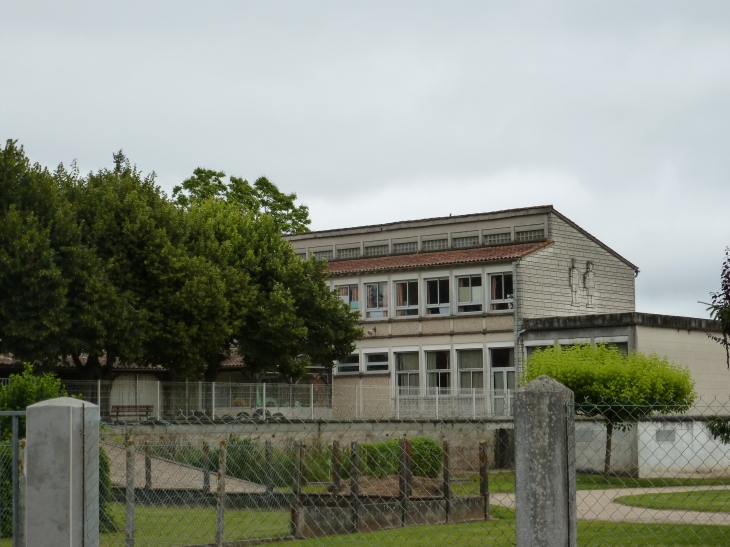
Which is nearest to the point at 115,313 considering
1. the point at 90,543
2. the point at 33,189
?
the point at 33,189

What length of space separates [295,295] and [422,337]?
757 centimetres

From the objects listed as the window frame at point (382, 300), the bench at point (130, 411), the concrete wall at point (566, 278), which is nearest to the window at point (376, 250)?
the window frame at point (382, 300)

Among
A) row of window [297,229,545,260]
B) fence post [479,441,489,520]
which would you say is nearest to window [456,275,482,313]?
row of window [297,229,545,260]

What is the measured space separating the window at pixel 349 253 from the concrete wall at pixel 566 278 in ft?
36.7

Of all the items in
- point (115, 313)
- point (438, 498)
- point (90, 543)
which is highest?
point (115, 313)

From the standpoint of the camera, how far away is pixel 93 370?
134 feet

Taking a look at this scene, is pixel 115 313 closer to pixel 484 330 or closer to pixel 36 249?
pixel 36 249

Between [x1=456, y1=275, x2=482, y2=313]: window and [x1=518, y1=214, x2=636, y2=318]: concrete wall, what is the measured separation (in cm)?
235

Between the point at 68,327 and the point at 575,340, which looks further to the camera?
the point at 575,340

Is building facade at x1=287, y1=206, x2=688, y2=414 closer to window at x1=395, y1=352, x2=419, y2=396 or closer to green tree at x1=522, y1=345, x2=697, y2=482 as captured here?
window at x1=395, y1=352, x2=419, y2=396

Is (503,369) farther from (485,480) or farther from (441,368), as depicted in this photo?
(485,480)

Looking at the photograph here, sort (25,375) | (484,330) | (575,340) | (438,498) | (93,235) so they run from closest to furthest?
1. (25,375)
2. (438,498)
3. (93,235)
4. (575,340)
5. (484,330)

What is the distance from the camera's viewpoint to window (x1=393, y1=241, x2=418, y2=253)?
2169 inches

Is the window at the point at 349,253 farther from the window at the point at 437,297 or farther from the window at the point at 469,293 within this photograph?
the window at the point at 469,293
